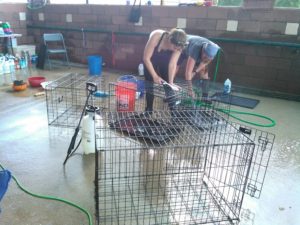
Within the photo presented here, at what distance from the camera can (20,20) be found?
612 centimetres

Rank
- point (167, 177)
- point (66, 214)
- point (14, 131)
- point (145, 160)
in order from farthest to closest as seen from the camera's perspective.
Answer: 1. point (14, 131)
2. point (145, 160)
3. point (167, 177)
4. point (66, 214)

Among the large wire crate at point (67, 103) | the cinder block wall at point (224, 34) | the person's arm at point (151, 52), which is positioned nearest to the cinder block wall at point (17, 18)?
the cinder block wall at point (224, 34)

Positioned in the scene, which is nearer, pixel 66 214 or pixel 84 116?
pixel 66 214

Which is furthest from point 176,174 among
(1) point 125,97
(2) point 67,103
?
(2) point 67,103

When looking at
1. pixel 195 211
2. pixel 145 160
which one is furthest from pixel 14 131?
pixel 195 211

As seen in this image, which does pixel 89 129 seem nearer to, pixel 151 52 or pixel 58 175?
pixel 58 175

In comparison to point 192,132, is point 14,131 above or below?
below

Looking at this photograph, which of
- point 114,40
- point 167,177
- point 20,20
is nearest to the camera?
point 167,177

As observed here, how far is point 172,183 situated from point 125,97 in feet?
4.45

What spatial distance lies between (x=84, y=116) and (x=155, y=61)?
1081 millimetres

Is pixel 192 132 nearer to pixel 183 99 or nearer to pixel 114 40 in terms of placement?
pixel 183 99

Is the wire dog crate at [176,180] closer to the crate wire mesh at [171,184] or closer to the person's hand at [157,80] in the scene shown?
the crate wire mesh at [171,184]

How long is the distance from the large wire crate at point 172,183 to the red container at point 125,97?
628 mm

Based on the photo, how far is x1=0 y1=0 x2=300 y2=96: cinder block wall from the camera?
13.7 ft
